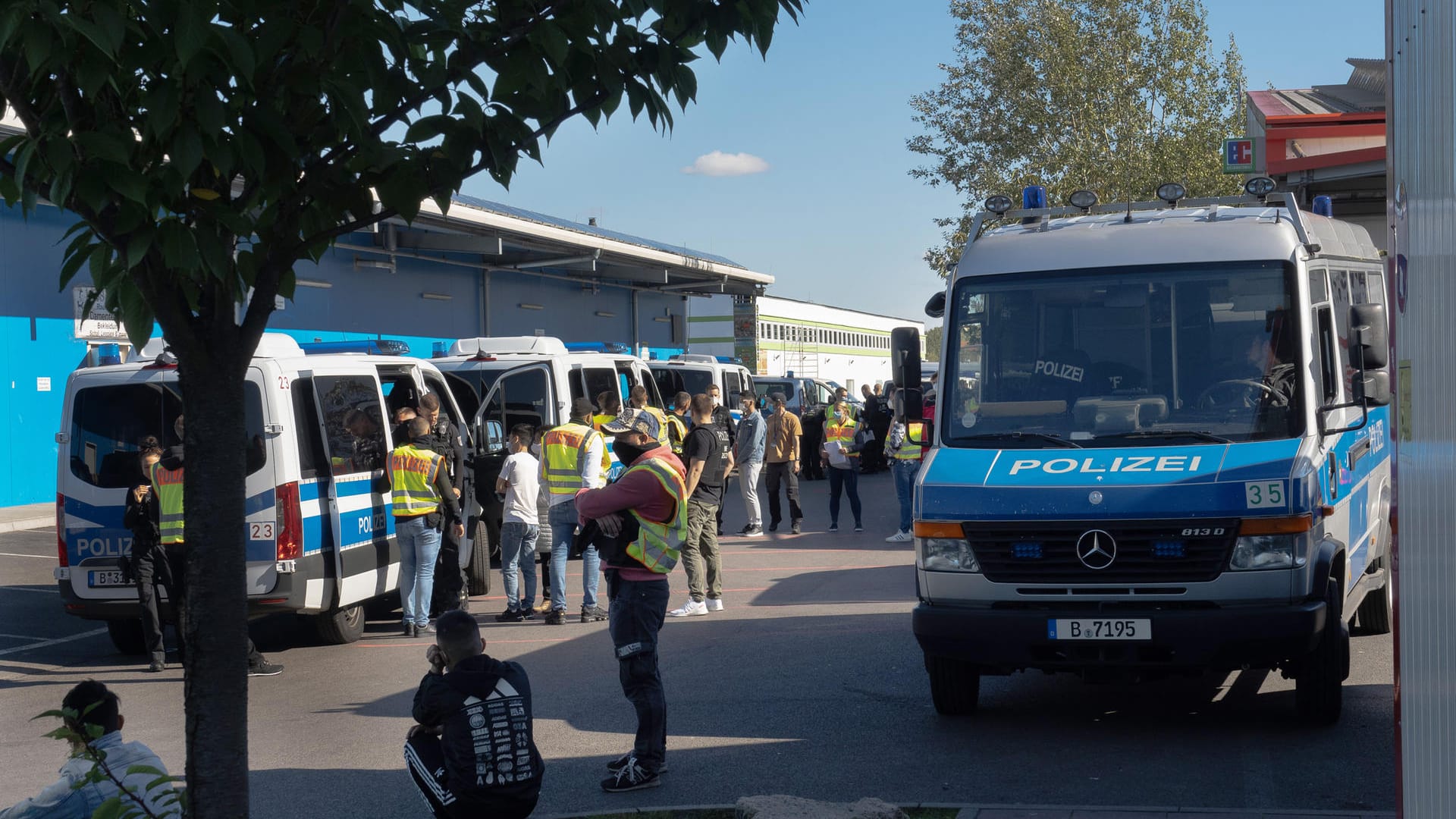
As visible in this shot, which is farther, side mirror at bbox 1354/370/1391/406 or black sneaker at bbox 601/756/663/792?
black sneaker at bbox 601/756/663/792

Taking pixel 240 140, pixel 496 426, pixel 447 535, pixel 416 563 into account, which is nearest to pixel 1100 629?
pixel 240 140

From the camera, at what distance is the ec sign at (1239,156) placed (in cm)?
2342

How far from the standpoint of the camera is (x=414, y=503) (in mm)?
11180

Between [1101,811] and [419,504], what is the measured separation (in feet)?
21.6

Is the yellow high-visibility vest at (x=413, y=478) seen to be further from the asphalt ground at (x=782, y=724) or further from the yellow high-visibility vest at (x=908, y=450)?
the yellow high-visibility vest at (x=908, y=450)

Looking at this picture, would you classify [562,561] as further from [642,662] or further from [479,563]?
[642,662]

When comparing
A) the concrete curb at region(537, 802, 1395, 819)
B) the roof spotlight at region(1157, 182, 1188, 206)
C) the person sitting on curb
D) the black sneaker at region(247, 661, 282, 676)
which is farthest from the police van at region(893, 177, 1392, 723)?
the black sneaker at region(247, 661, 282, 676)

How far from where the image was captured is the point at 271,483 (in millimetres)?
10242

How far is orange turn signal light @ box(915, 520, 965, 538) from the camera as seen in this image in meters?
7.31

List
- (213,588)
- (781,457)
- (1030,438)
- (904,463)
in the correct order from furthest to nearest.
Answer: (781,457), (904,463), (1030,438), (213,588)

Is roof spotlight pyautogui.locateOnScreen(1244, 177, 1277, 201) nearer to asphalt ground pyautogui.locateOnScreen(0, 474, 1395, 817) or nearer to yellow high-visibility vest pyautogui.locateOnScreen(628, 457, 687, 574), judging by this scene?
asphalt ground pyautogui.locateOnScreen(0, 474, 1395, 817)

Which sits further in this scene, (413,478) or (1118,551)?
(413,478)

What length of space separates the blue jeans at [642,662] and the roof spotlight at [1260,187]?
4.64 meters

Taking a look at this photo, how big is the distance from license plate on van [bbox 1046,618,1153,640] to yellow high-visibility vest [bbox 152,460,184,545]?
20.2 ft
